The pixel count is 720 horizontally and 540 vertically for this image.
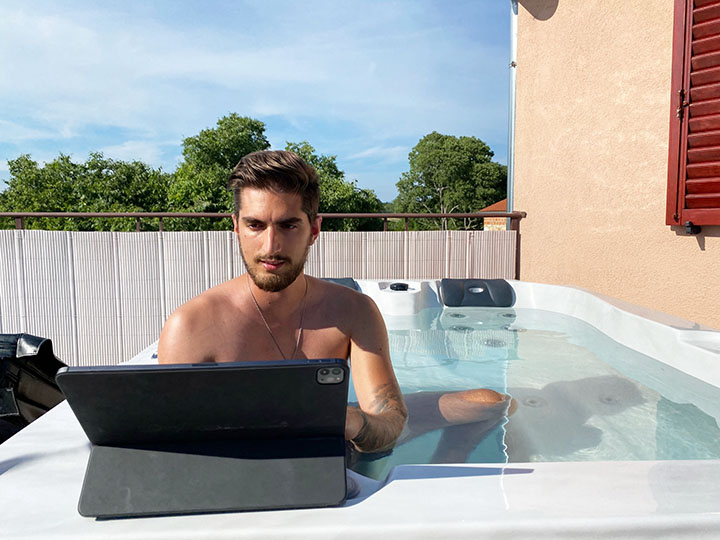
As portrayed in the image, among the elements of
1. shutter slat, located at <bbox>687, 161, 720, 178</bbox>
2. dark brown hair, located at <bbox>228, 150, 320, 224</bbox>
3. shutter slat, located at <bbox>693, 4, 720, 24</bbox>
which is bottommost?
dark brown hair, located at <bbox>228, 150, 320, 224</bbox>

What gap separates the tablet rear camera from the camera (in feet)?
2.26

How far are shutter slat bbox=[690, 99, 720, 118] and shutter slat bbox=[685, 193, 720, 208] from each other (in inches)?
17.9

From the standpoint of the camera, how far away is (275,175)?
1.16 metres

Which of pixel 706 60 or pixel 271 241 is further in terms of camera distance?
pixel 706 60

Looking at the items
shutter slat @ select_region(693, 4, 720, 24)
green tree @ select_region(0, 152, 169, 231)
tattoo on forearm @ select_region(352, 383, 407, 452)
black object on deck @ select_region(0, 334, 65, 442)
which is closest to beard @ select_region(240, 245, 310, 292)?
tattoo on forearm @ select_region(352, 383, 407, 452)

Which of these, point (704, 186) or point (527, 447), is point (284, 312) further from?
point (704, 186)

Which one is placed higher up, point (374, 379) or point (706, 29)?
point (706, 29)

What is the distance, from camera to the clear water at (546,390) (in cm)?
163

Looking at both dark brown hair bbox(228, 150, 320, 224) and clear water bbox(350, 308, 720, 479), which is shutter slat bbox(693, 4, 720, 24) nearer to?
clear water bbox(350, 308, 720, 479)

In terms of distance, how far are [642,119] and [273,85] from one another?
32.0 meters

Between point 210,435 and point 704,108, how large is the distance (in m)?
3.13

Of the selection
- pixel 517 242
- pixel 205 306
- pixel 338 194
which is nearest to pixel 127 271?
pixel 205 306

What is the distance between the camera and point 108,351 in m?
4.15

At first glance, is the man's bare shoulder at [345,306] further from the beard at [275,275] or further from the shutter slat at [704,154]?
the shutter slat at [704,154]
